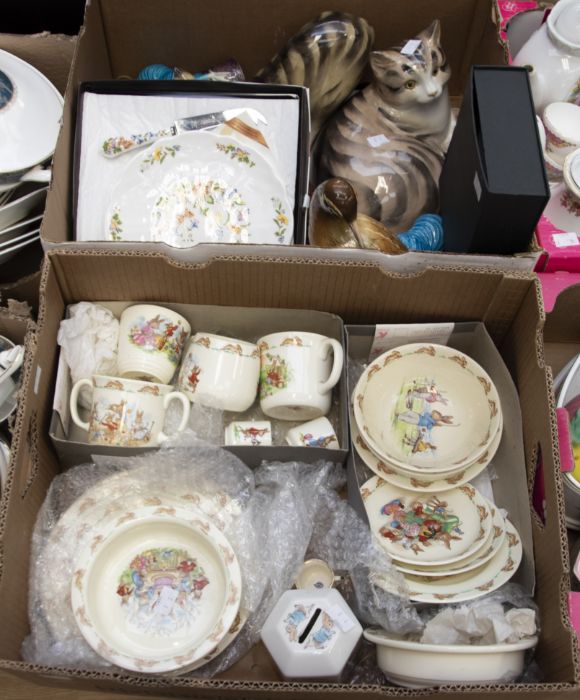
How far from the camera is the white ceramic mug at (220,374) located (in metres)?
0.92

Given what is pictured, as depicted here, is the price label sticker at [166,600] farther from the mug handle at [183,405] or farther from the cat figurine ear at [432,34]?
the cat figurine ear at [432,34]

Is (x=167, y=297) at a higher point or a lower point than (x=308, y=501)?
higher

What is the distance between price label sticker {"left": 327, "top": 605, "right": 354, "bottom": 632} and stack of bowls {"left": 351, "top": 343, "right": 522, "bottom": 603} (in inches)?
2.9

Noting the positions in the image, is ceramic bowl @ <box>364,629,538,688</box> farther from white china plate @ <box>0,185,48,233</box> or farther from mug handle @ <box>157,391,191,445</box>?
white china plate @ <box>0,185,48,233</box>

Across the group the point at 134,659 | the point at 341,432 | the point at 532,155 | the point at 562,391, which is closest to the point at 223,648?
the point at 134,659

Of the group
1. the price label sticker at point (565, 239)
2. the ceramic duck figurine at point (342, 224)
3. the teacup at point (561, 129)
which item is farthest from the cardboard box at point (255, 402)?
the teacup at point (561, 129)

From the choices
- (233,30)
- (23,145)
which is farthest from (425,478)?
(233,30)

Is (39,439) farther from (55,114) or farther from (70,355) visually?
(55,114)

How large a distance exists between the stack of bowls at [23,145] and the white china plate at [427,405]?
55 centimetres

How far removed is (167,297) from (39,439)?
26cm

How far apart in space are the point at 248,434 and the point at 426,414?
0.26 meters

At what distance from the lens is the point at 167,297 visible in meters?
0.99

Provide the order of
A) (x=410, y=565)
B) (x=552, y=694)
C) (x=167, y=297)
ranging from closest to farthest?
(x=552, y=694), (x=410, y=565), (x=167, y=297)

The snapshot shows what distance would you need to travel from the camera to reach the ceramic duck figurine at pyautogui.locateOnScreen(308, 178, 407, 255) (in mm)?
981
